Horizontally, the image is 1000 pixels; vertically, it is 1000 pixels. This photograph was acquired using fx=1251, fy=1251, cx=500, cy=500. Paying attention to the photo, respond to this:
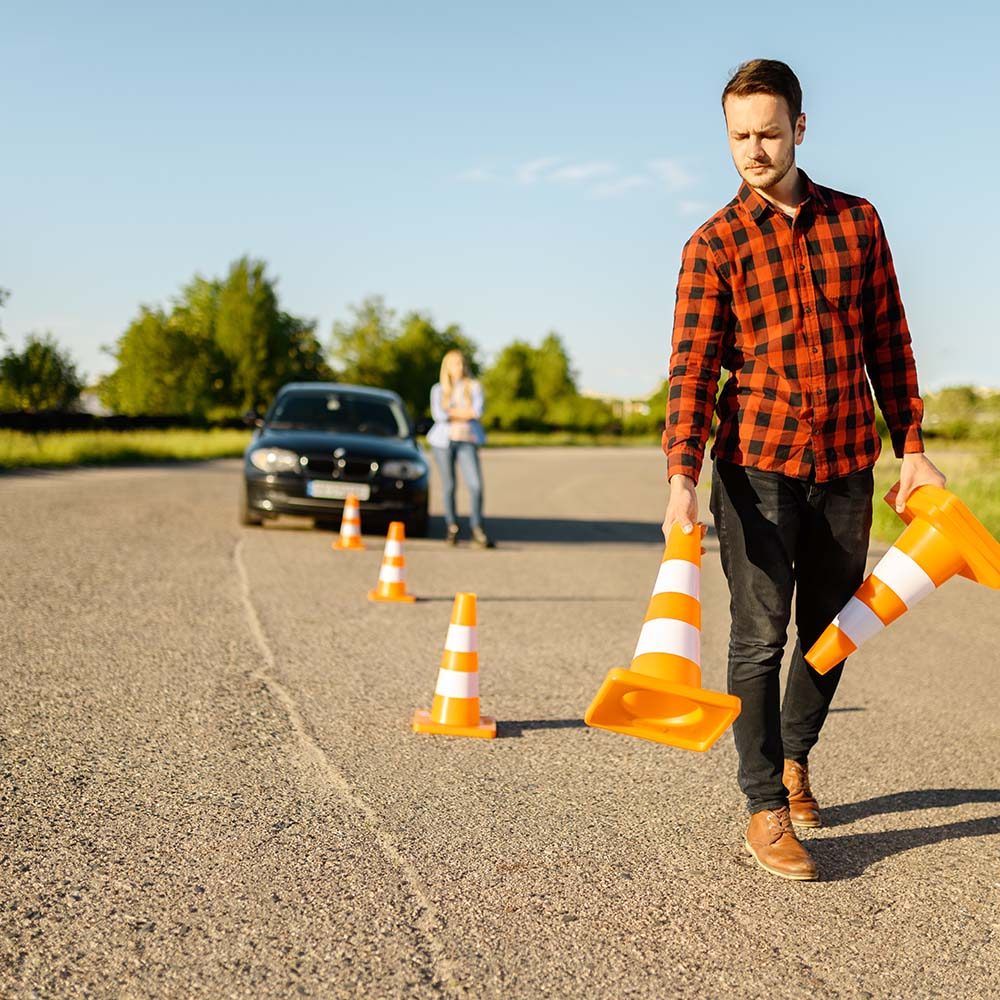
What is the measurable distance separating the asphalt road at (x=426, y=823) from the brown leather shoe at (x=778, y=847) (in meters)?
0.04

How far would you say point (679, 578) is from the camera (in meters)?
3.55

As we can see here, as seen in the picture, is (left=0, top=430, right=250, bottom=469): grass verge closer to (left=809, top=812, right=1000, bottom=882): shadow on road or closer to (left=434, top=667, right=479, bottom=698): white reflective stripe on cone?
(left=434, top=667, right=479, bottom=698): white reflective stripe on cone

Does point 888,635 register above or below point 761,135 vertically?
below

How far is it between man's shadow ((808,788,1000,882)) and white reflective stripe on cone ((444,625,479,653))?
1692mm

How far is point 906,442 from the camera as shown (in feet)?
12.4

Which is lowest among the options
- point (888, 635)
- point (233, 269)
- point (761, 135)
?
point (888, 635)

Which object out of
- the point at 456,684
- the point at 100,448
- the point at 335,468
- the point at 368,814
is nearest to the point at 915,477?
the point at 368,814

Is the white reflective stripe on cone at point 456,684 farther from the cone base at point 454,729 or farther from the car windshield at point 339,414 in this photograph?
the car windshield at point 339,414

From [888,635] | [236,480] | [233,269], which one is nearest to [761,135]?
[888,635]

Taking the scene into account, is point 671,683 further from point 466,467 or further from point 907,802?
point 466,467

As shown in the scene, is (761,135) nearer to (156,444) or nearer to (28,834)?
(28,834)

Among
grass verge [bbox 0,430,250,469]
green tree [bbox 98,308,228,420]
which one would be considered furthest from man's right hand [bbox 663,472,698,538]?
green tree [bbox 98,308,228,420]

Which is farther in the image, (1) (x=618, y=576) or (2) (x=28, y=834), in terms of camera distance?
(1) (x=618, y=576)

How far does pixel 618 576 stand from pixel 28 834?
756 cm
